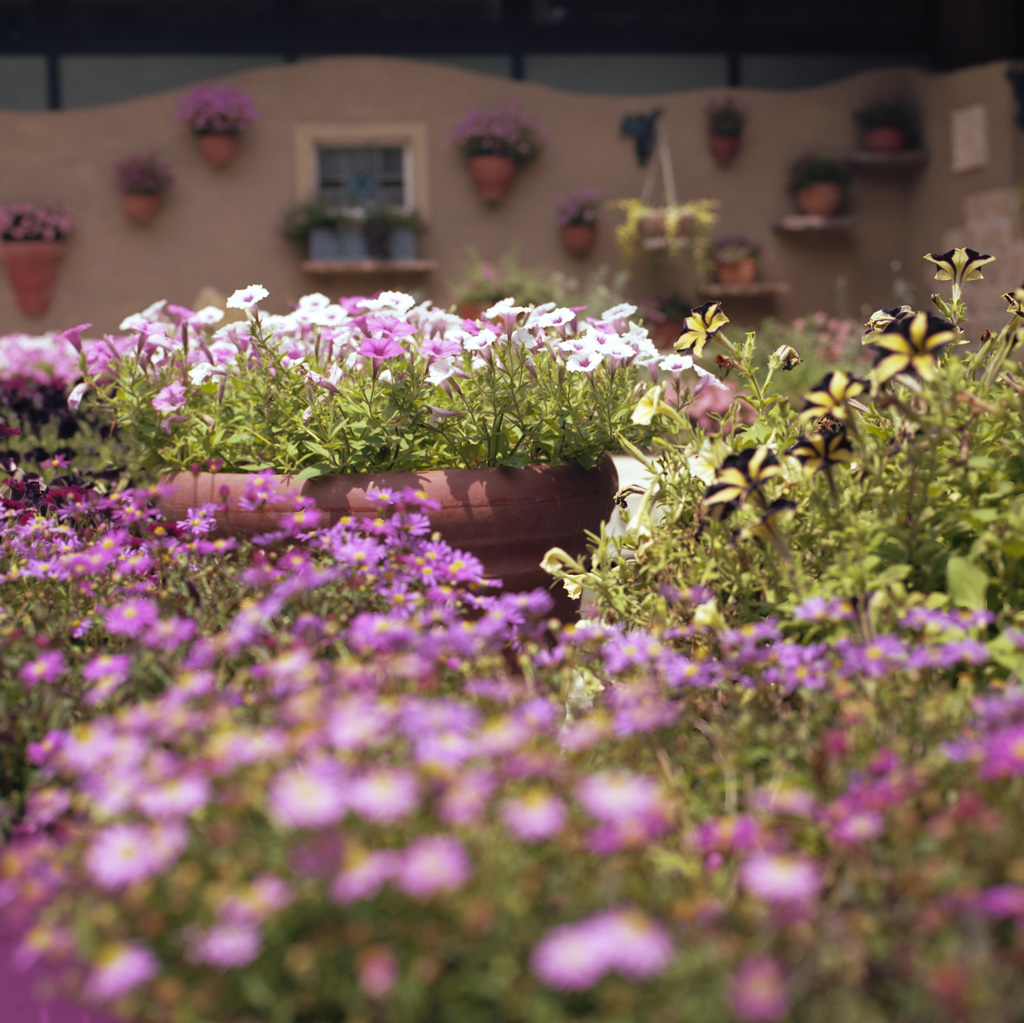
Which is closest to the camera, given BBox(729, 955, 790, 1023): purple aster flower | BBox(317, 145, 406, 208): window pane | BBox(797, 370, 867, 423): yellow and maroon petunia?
BBox(729, 955, 790, 1023): purple aster flower

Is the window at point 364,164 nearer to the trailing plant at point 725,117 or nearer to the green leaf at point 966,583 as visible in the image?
the trailing plant at point 725,117

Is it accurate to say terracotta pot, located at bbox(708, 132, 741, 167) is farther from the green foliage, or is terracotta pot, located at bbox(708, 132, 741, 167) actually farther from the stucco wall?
the green foliage

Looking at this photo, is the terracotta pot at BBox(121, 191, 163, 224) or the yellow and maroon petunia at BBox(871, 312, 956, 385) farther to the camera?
the terracotta pot at BBox(121, 191, 163, 224)

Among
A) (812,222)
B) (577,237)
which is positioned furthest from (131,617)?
(812,222)

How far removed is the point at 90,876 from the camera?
97cm

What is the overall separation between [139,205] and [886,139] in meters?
5.56

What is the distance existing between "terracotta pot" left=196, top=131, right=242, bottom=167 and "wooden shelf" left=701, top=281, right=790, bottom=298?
366 centimetres

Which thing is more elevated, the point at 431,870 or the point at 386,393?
the point at 386,393

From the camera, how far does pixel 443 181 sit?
7742mm

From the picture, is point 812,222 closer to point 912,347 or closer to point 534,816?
point 912,347

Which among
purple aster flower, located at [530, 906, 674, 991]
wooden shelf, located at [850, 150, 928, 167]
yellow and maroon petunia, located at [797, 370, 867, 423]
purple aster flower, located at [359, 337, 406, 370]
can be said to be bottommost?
purple aster flower, located at [530, 906, 674, 991]

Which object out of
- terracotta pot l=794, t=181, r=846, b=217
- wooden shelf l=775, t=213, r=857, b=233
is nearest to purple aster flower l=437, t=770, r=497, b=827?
wooden shelf l=775, t=213, r=857, b=233

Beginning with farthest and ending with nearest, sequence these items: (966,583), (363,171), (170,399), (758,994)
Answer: (363,171) < (170,399) < (966,583) < (758,994)

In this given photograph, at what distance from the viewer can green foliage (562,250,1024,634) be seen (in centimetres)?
153
